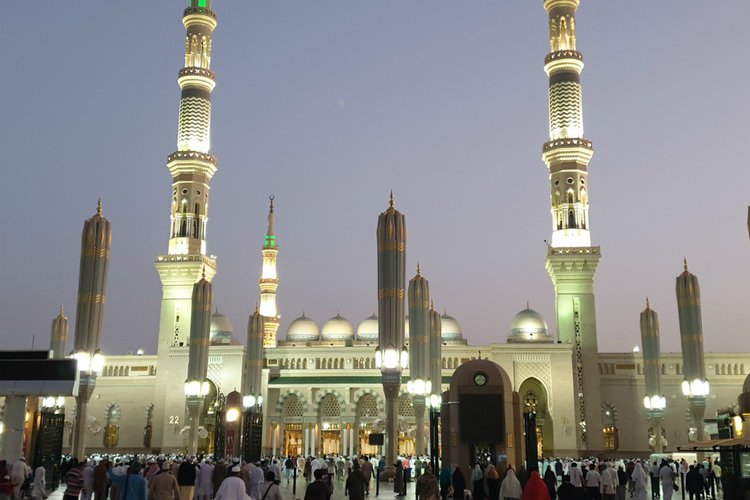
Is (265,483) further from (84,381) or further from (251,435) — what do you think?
(84,381)

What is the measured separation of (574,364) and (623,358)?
3.40 metres

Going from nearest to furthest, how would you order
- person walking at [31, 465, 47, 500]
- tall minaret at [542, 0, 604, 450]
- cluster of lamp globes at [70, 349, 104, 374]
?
1. person walking at [31, 465, 47, 500]
2. cluster of lamp globes at [70, 349, 104, 374]
3. tall minaret at [542, 0, 604, 450]

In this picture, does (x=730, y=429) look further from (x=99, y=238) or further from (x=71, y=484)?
(x=99, y=238)

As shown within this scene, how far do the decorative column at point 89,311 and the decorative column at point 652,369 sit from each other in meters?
31.4

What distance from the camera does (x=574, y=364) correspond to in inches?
2131

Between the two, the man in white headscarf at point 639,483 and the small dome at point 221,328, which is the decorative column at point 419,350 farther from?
the small dome at point 221,328

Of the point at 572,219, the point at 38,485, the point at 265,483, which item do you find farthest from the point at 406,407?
the point at 265,483

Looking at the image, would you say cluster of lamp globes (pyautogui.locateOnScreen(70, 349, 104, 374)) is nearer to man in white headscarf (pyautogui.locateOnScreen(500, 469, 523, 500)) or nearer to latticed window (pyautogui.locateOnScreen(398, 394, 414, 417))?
latticed window (pyautogui.locateOnScreen(398, 394, 414, 417))

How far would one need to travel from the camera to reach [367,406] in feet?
182

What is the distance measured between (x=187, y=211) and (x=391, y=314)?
2904 cm

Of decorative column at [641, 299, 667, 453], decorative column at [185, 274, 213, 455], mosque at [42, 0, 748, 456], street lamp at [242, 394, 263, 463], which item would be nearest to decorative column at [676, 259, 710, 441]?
mosque at [42, 0, 748, 456]

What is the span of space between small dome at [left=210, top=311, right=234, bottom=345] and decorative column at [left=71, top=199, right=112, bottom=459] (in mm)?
20747

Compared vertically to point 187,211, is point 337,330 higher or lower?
lower

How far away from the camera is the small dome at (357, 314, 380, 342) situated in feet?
214
